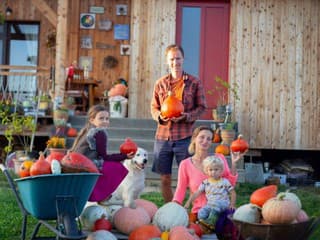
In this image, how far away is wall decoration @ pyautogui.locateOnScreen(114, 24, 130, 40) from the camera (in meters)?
11.6

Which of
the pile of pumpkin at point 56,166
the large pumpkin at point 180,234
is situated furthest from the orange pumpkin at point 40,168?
the large pumpkin at point 180,234

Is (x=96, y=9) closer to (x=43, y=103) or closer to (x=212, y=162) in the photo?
(x=43, y=103)

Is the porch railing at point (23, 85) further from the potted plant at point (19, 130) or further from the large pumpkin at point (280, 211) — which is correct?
the large pumpkin at point (280, 211)

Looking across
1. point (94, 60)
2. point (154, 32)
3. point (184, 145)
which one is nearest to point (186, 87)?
point (184, 145)

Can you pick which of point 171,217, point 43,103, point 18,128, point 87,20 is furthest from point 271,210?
point 87,20

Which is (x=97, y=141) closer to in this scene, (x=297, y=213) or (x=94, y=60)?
(x=297, y=213)

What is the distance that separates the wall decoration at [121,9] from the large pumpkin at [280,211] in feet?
29.3

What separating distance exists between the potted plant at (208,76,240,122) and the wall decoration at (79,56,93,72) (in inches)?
104

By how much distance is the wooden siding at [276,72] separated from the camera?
1074cm

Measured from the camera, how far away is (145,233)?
13.1 ft

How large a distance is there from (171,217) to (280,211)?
1.14m

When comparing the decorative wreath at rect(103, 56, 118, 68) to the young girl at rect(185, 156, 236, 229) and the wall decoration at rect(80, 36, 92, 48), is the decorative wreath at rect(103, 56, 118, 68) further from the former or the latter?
the young girl at rect(185, 156, 236, 229)

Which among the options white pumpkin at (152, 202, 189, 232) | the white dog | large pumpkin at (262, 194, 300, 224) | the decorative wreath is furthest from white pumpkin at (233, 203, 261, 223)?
the decorative wreath

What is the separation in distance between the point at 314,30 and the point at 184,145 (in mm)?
6583
